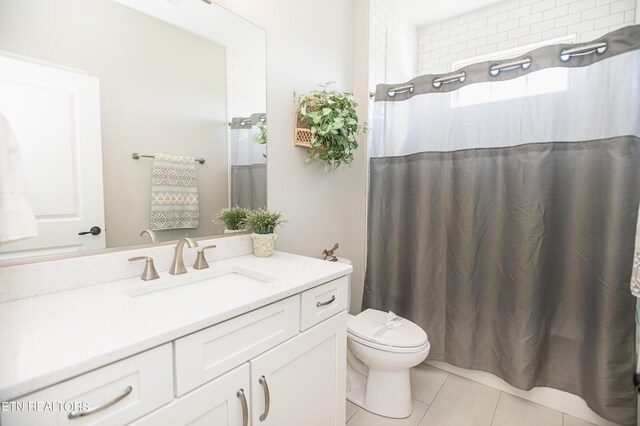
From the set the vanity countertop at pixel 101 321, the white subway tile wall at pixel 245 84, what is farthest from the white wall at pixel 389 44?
the vanity countertop at pixel 101 321

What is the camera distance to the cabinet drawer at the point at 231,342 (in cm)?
76

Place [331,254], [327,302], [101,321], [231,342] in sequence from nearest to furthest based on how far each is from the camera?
[101,321]
[231,342]
[327,302]
[331,254]

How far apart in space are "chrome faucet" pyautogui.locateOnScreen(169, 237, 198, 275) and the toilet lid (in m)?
0.99

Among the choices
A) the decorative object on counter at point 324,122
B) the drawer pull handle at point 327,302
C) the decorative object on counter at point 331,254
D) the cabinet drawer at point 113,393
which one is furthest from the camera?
the decorative object on counter at point 331,254

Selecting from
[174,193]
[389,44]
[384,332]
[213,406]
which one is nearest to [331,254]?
[384,332]

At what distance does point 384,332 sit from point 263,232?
2.87ft

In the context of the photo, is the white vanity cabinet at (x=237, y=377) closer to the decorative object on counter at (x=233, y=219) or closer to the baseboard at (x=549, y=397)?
the decorative object on counter at (x=233, y=219)

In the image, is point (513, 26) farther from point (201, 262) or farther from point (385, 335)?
point (201, 262)

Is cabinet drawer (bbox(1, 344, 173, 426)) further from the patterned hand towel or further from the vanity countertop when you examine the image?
the patterned hand towel

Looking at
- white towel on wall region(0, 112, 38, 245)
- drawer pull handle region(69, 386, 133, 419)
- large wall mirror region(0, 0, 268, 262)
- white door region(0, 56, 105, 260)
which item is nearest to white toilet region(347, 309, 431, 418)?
large wall mirror region(0, 0, 268, 262)

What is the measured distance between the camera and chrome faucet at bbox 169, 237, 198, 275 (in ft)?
3.90

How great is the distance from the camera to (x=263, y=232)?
1.52m

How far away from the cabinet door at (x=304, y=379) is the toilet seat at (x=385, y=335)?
0.34 meters

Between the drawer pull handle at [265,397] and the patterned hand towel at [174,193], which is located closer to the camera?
the drawer pull handle at [265,397]
